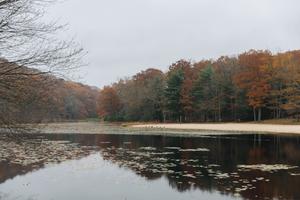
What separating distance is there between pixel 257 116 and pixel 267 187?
6454 cm

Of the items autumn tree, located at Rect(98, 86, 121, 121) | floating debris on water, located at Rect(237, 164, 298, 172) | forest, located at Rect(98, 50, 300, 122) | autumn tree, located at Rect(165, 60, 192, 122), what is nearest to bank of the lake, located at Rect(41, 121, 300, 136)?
forest, located at Rect(98, 50, 300, 122)

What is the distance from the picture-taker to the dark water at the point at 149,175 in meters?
13.2

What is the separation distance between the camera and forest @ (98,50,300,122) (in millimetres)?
68750

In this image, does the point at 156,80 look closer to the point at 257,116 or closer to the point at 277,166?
the point at 257,116

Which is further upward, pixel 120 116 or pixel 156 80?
pixel 156 80

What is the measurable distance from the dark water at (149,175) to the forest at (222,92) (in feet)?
149

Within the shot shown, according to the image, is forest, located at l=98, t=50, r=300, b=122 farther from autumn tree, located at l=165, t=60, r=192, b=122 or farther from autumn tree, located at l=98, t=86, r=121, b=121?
autumn tree, located at l=98, t=86, r=121, b=121

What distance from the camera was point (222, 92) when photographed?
74.6 meters

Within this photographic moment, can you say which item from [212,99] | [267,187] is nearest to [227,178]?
[267,187]

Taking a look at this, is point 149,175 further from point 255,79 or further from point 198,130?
point 255,79

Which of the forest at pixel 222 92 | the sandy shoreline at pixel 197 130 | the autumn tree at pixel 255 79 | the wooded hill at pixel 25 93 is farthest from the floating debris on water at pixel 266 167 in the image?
the autumn tree at pixel 255 79

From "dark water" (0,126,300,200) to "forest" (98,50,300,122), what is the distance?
149 ft

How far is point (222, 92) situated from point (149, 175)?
59529 mm

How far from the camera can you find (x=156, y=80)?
86500mm
